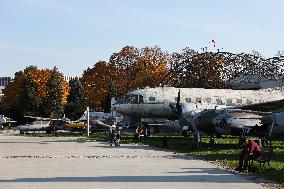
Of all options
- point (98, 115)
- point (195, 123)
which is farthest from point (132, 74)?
point (195, 123)

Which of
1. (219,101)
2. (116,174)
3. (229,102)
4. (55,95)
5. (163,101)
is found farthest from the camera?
(55,95)

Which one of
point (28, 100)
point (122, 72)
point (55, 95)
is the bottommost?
point (28, 100)

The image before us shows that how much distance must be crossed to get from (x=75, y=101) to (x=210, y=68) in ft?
98.7

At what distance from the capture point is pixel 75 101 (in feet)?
329

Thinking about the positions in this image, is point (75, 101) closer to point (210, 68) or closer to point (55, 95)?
point (55, 95)

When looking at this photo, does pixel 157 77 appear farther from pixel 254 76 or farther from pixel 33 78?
pixel 33 78

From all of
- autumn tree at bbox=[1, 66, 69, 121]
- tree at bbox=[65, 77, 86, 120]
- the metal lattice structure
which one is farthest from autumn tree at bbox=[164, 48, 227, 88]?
autumn tree at bbox=[1, 66, 69, 121]

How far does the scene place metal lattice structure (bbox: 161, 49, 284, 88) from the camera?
82.0 m

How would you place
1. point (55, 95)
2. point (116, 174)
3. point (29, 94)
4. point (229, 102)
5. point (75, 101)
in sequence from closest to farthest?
point (116, 174) < point (229, 102) < point (29, 94) < point (55, 95) < point (75, 101)

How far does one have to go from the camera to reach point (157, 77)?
8238 cm

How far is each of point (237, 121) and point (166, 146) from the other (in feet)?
17.4

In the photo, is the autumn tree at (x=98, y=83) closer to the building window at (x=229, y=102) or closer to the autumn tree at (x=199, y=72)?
the autumn tree at (x=199, y=72)

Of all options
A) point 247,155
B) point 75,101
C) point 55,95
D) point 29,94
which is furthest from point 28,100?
point 247,155

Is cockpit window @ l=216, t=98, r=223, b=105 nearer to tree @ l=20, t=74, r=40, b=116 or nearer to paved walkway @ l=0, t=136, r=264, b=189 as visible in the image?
paved walkway @ l=0, t=136, r=264, b=189
